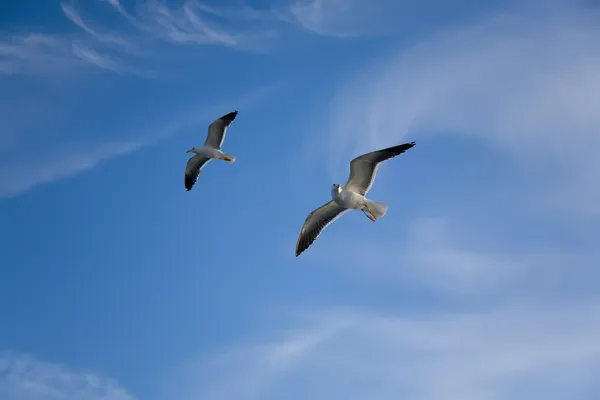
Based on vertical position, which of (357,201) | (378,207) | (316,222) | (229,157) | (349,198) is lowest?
(378,207)

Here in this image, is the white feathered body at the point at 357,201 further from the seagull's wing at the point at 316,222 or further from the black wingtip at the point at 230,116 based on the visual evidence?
the black wingtip at the point at 230,116

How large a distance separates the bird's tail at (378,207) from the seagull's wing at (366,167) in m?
0.49

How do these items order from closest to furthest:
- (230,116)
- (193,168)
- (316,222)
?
(316,222)
(230,116)
(193,168)

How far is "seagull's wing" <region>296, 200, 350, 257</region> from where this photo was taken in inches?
827

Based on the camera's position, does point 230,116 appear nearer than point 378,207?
No

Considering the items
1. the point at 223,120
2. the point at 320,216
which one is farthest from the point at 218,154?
the point at 320,216

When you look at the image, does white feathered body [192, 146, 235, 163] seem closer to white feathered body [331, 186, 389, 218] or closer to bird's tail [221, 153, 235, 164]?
bird's tail [221, 153, 235, 164]

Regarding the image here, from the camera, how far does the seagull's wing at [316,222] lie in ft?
68.9

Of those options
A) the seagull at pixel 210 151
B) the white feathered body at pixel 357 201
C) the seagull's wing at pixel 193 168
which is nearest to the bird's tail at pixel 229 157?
the seagull at pixel 210 151

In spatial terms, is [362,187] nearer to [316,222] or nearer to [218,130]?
[316,222]

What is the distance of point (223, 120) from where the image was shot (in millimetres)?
27875

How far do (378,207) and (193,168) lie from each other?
533 inches

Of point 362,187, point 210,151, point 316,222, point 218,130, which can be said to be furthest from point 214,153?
point 362,187

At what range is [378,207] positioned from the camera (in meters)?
19.7
